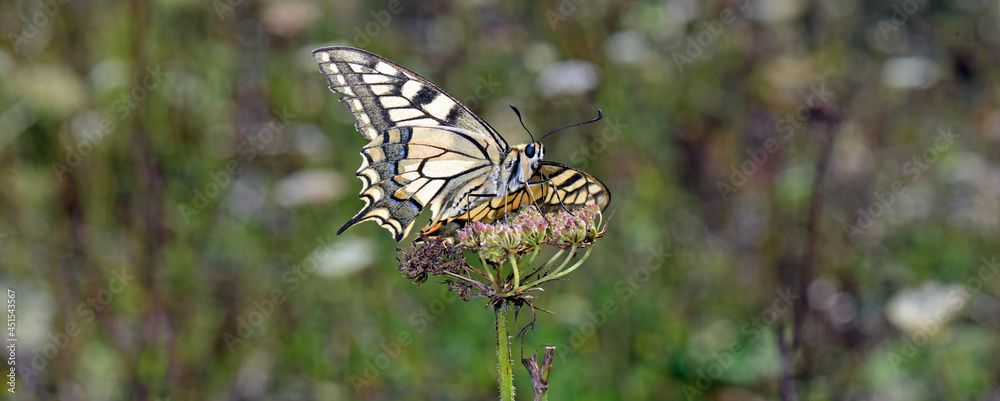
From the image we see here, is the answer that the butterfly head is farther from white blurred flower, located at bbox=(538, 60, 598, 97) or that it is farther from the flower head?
white blurred flower, located at bbox=(538, 60, 598, 97)

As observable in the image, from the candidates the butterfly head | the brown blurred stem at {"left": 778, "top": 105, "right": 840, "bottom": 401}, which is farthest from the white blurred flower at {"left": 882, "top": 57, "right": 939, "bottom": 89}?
the butterfly head

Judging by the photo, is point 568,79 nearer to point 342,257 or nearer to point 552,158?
point 552,158

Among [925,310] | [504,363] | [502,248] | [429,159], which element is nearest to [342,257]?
[429,159]

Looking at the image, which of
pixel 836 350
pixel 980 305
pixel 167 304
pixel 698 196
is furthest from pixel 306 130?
pixel 980 305

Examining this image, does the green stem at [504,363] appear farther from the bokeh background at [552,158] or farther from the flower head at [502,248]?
the bokeh background at [552,158]

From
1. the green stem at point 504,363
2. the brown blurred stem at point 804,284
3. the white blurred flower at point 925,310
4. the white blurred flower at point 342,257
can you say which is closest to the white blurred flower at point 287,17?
the white blurred flower at point 342,257

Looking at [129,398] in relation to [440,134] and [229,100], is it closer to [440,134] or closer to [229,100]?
[440,134]
